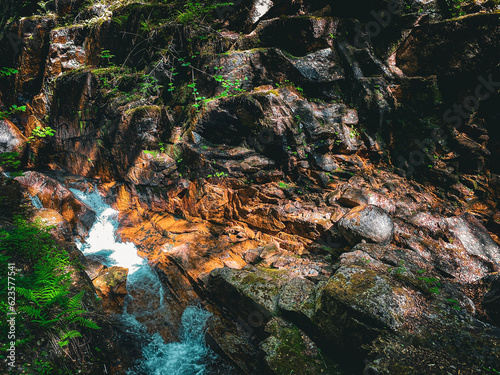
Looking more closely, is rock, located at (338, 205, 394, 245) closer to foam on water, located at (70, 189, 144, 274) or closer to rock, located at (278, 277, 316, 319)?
rock, located at (278, 277, 316, 319)

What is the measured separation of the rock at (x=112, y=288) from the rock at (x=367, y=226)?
6231 mm

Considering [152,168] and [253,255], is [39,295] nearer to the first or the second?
[253,255]

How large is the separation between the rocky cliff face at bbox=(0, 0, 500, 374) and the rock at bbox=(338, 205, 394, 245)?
38 millimetres

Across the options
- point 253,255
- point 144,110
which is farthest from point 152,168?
point 253,255

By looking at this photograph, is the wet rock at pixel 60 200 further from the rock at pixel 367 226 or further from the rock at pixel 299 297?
the rock at pixel 367 226

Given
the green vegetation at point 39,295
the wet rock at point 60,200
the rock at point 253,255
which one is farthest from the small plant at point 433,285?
the wet rock at point 60,200

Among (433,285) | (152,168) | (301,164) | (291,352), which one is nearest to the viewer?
(291,352)

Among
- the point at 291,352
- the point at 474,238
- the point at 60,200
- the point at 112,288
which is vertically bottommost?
the point at 112,288

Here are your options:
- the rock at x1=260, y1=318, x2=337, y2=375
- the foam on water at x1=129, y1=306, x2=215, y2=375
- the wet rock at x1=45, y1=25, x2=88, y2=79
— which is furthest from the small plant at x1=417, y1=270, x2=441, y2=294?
the wet rock at x1=45, y1=25, x2=88, y2=79

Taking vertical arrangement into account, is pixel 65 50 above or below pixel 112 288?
above

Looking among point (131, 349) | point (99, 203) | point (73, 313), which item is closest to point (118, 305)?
point (131, 349)

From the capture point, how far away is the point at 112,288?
600cm

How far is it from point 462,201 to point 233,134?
25.4 ft

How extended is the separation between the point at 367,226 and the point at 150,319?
20.1 feet
